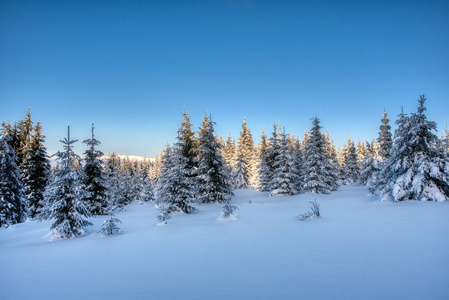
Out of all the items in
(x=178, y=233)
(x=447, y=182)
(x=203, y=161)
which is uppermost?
(x=203, y=161)

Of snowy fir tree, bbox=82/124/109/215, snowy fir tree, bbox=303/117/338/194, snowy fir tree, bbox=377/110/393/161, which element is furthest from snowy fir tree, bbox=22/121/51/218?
snowy fir tree, bbox=377/110/393/161

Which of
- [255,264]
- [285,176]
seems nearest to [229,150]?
[285,176]

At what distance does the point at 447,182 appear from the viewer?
1243 cm

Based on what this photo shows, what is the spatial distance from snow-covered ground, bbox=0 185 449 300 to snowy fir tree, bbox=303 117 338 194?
1655cm

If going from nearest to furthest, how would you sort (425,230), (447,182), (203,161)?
(425,230), (447,182), (203,161)

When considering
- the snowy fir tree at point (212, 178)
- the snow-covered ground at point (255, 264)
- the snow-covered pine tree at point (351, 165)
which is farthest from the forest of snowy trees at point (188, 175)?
the snow-covered pine tree at point (351, 165)

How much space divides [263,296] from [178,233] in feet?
21.9

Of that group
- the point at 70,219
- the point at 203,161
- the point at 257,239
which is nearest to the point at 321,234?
the point at 257,239

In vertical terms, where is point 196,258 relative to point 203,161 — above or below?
below

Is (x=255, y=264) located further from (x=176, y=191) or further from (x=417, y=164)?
(x=417, y=164)

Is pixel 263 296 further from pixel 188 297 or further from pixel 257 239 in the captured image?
pixel 257 239

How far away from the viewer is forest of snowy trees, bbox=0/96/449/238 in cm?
1168

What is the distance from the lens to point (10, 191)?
19375 mm

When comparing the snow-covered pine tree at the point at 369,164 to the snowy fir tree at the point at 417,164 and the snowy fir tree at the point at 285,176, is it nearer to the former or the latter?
the snowy fir tree at the point at 285,176
